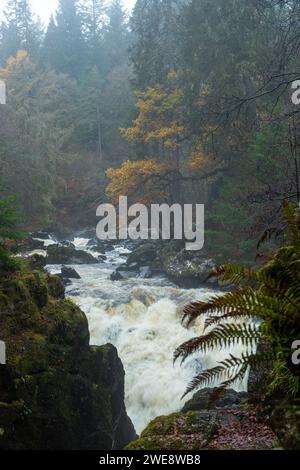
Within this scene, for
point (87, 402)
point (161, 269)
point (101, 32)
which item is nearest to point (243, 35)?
point (161, 269)

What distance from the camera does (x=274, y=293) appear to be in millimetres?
4180

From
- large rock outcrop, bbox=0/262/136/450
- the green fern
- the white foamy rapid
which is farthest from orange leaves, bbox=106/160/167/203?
the green fern

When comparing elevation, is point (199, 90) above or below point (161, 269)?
above

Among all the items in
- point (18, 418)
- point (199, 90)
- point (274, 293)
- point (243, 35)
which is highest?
point (243, 35)

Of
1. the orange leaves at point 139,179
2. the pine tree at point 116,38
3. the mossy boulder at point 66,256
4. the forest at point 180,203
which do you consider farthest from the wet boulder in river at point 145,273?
the pine tree at point 116,38

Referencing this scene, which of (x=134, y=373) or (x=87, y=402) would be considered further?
(x=134, y=373)

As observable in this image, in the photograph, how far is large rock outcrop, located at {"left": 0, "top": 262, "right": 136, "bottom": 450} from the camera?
22.6ft

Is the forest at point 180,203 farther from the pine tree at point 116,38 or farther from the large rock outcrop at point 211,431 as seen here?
the pine tree at point 116,38

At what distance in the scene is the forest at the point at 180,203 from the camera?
4254mm

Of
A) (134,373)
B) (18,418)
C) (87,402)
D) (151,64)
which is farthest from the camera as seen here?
(151,64)

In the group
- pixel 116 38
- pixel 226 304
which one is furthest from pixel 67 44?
pixel 226 304
